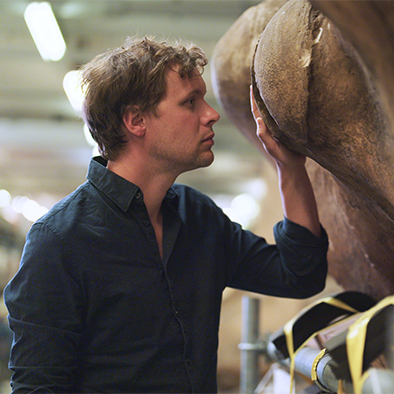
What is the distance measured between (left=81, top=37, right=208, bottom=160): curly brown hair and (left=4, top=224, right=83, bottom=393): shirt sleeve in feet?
1.02

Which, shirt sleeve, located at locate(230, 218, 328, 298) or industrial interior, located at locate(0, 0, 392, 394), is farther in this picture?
industrial interior, located at locate(0, 0, 392, 394)

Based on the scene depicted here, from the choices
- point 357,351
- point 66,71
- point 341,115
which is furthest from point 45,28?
point 357,351

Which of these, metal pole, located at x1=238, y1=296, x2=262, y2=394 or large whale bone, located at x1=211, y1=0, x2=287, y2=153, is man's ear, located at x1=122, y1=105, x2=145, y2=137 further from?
metal pole, located at x1=238, y1=296, x2=262, y2=394

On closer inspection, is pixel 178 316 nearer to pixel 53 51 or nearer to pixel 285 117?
pixel 285 117

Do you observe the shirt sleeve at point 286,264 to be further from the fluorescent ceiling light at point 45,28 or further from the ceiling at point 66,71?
the fluorescent ceiling light at point 45,28

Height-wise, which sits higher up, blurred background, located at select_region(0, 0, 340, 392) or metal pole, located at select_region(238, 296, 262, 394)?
blurred background, located at select_region(0, 0, 340, 392)

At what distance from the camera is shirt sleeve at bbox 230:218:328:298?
1.11 metres

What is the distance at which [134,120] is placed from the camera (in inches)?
44.6

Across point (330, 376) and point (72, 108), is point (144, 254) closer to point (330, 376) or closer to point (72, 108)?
point (330, 376)

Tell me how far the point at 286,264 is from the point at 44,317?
1.81 ft

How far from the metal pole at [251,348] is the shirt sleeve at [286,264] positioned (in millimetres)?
544

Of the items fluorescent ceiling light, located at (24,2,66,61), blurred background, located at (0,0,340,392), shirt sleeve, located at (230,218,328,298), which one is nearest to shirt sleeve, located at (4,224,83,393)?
shirt sleeve, located at (230,218,328,298)

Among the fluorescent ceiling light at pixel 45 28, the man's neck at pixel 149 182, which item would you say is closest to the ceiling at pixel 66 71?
the fluorescent ceiling light at pixel 45 28

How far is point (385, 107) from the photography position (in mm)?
619
